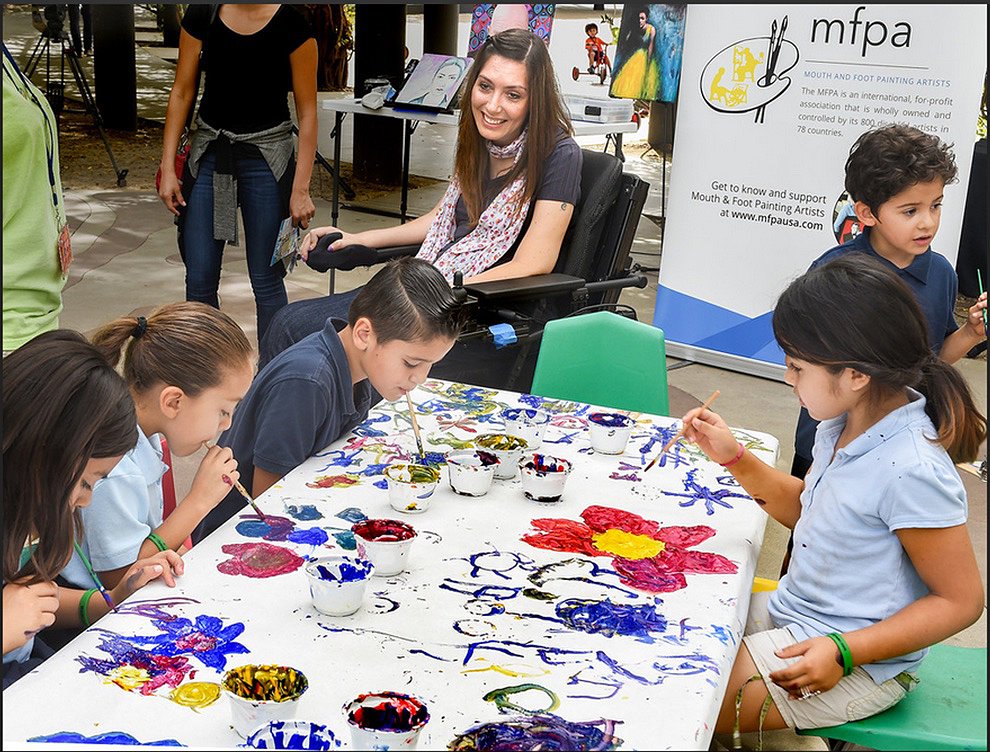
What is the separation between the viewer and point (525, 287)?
2.98m

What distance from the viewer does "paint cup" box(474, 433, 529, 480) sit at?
204cm

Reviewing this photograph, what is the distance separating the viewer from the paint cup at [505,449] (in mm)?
2035

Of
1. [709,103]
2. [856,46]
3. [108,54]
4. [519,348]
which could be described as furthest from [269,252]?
[108,54]

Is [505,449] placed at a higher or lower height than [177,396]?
lower

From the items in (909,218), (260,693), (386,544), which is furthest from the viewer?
(909,218)

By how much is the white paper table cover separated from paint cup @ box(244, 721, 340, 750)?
28 mm

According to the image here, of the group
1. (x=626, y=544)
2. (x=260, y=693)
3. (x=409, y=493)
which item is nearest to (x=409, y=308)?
(x=409, y=493)

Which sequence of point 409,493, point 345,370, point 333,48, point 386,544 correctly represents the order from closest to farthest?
point 386,544, point 409,493, point 345,370, point 333,48

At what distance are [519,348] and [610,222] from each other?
1.74 feet

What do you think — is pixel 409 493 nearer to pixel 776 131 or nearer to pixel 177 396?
pixel 177 396

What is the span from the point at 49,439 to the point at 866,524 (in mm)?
1229

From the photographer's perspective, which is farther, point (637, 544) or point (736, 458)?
point (736, 458)

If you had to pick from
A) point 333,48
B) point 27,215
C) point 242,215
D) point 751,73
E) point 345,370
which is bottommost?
point 345,370

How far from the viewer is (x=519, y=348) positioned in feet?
10.4
